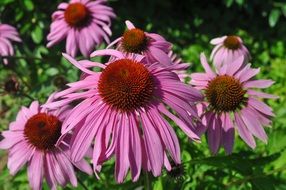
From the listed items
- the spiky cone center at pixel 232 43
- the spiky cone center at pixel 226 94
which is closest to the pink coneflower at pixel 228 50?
the spiky cone center at pixel 232 43

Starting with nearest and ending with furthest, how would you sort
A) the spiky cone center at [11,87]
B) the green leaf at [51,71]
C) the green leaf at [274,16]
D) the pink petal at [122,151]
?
the pink petal at [122,151] < the spiky cone center at [11,87] < the green leaf at [51,71] < the green leaf at [274,16]

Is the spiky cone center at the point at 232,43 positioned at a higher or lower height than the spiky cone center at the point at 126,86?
lower

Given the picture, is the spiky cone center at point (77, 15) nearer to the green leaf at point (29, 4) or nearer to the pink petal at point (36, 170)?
the pink petal at point (36, 170)

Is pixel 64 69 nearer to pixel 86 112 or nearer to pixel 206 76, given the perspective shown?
pixel 206 76

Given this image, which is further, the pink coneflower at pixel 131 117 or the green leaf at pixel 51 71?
the green leaf at pixel 51 71

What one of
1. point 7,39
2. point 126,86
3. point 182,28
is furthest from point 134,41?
point 182,28

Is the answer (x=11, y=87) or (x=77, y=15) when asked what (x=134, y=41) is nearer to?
(x=77, y=15)

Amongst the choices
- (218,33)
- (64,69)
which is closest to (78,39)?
(64,69)
